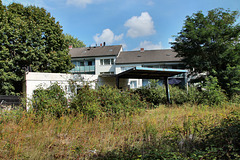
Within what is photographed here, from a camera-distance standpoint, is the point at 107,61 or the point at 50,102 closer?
the point at 50,102

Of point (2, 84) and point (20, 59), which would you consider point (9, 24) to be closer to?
point (20, 59)

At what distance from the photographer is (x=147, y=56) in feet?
110

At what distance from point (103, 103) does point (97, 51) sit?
28.3 meters

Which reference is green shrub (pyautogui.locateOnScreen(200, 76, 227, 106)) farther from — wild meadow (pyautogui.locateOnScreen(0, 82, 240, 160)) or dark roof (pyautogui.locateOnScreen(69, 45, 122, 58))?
dark roof (pyautogui.locateOnScreen(69, 45, 122, 58))

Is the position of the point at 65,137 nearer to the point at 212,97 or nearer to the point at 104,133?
the point at 104,133

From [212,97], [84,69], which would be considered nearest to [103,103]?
[212,97]

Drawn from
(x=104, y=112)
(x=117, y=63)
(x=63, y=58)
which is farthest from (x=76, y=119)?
(x=117, y=63)

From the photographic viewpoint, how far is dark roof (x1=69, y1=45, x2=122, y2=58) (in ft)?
107

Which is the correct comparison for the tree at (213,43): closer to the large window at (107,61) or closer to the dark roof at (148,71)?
the dark roof at (148,71)

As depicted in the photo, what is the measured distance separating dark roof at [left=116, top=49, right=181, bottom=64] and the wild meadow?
2482cm

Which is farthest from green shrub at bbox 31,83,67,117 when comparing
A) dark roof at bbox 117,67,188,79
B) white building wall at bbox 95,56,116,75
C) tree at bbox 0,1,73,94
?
white building wall at bbox 95,56,116,75

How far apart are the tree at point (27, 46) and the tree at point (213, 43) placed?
44.1ft

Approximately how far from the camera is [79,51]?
35938 mm

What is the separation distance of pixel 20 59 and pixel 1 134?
33.7 feet
